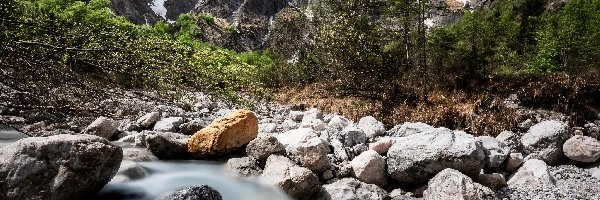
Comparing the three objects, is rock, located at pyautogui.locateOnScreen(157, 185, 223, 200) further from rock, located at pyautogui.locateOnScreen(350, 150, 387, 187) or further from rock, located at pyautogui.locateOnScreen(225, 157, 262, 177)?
rock, located at pyautogui.locateOnScreen(350, 150, 387, 187)

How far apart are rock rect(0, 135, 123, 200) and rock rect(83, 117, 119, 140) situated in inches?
119

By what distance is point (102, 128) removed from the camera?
767 centimetres

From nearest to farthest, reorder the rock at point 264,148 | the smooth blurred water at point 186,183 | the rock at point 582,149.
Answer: the smooth blurred water at point 186,183, the rock at point 264,148, the rock at point 582,149

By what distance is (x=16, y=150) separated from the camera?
4180 millimetres

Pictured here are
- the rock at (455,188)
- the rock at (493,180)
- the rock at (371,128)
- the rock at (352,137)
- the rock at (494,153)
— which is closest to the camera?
the rock at (455,188)

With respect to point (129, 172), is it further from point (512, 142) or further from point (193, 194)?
point (512, 142)

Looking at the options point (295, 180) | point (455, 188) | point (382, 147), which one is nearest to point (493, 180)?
point (455, 188)

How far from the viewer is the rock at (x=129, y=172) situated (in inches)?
211

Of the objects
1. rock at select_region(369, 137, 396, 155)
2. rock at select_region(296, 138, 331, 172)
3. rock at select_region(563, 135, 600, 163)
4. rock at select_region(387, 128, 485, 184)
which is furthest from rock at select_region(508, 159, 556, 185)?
rock at select_region(296, 138, 331, 172)

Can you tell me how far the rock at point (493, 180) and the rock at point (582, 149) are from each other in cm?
158

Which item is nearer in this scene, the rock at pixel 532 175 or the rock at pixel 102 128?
the rock at pixel 532 175

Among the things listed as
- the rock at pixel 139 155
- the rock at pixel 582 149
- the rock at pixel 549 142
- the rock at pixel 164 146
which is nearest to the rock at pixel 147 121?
the rock at pixel 139 155

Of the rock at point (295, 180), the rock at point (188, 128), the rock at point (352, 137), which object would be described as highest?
the rock at point (188, 128)

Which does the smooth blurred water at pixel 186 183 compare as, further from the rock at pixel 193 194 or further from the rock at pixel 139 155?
the rock at pixel 193 194
